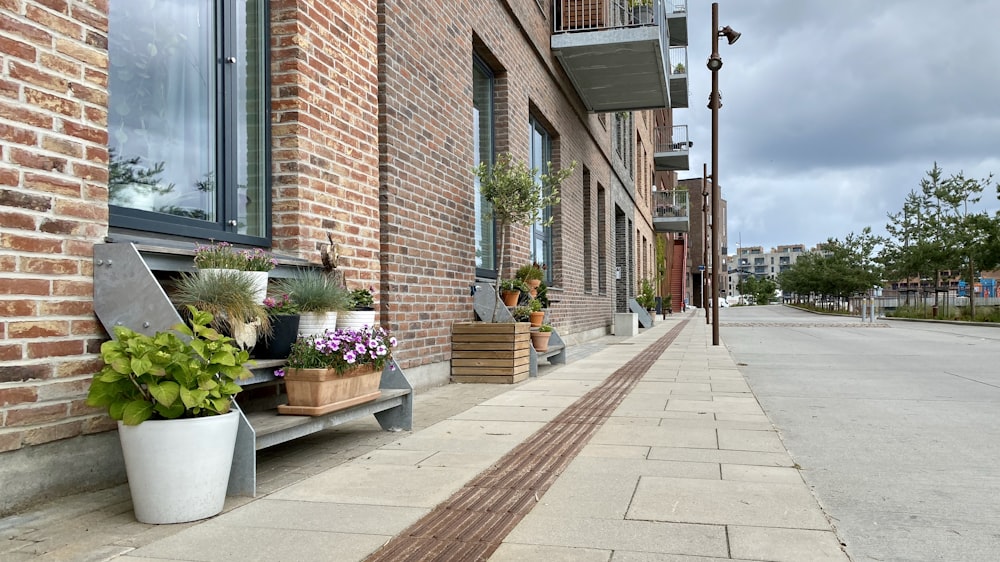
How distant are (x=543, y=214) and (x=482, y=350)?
228 inches

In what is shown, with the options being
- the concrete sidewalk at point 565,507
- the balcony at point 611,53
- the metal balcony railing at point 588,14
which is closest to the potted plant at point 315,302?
the concrete sidewalk at point 565,507

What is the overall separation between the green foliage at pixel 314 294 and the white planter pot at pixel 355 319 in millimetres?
74

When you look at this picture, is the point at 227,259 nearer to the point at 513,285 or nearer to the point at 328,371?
the point at 328,371

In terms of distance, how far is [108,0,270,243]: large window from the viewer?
→ 156 inches

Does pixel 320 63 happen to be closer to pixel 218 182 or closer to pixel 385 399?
pixel 218 182

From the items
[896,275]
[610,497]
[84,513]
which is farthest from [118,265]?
[896,275]

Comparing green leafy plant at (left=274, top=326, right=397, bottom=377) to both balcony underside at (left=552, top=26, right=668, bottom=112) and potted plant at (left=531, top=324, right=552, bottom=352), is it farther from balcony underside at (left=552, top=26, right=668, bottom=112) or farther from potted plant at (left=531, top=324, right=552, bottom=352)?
balcony underside at (left=552, top=26, right=668, bottom=112)

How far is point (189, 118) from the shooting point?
4.45 metres

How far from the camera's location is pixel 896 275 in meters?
37.8

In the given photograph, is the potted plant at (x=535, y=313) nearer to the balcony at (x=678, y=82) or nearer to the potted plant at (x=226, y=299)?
the potted plant at (x=226, y=299)

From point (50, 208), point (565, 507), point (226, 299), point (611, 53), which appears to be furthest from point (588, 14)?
point (565, 507)

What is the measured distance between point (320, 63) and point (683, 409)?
12.7 ft

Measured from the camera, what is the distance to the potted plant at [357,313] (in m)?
4.64

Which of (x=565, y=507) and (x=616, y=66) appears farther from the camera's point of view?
(x=616, y=66)
